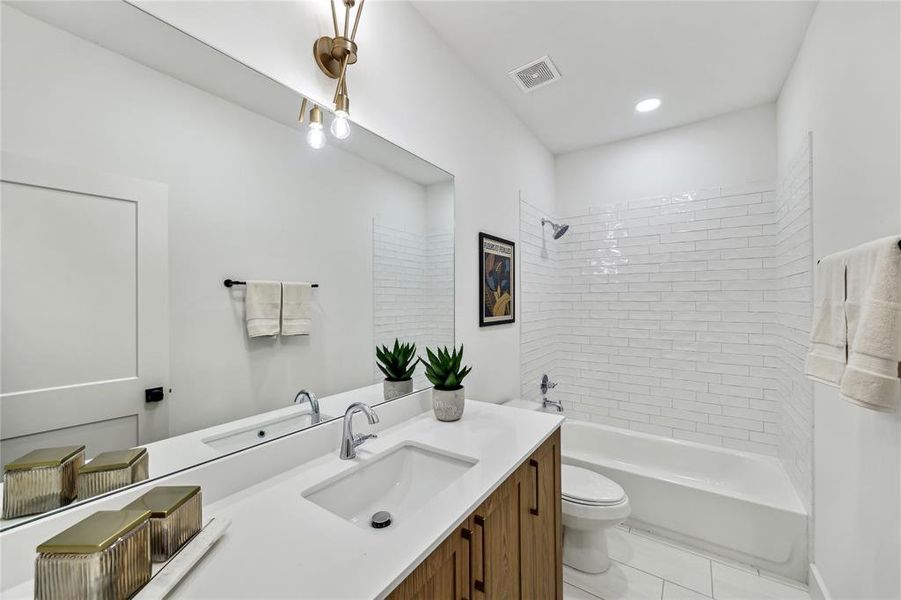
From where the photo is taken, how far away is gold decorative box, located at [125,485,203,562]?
2.22 ft

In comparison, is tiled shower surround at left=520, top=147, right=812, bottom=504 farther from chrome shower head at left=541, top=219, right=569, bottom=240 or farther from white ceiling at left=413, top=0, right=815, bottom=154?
white ceiling at left=413, top=0, right=815, bottom=154

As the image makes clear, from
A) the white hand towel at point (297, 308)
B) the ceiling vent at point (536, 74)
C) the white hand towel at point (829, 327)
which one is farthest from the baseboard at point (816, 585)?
the ceiling vent at point (536, 74)

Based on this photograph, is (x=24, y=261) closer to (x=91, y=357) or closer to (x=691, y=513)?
(x=91, y=357)

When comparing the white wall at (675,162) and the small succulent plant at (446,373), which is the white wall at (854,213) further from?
the small succulent plant at (446,373)

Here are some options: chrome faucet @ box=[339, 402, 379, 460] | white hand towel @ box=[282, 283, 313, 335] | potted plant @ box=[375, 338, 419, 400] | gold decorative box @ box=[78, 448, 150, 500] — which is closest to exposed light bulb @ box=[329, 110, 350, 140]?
white hand towel @ box=[282, 283, 313, 335]

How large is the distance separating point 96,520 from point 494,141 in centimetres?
246

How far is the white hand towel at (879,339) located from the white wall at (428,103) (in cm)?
146

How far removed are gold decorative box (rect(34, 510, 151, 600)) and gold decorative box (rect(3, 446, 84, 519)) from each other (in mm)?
219

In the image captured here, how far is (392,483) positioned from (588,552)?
1.33 meters

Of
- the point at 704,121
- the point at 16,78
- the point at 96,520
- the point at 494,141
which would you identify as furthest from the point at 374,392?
the point at 704,121

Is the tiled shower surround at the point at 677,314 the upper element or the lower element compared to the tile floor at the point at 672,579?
upper

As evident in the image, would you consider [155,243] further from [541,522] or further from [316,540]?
[541,522]

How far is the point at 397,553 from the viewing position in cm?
74

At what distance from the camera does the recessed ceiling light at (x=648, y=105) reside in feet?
8.13
